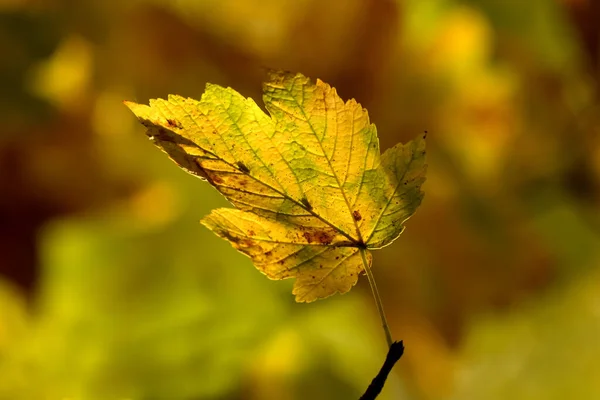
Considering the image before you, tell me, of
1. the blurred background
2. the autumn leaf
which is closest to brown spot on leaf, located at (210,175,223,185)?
the autumn leaf

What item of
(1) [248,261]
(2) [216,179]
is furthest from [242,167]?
(1) [248,261]

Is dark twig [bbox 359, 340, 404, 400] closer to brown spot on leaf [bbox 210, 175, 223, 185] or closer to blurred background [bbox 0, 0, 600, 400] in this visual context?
brown spot on leaf [bbox 210, 175, 223, 185]

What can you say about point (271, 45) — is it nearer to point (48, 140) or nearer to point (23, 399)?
point (48, 140)

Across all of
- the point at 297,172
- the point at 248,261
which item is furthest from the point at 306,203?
the point at 248,261

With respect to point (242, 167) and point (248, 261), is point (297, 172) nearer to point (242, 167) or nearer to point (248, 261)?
point (242, 167)

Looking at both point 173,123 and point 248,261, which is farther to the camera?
point 248,261

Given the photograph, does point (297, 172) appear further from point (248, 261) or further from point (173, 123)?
point (248, 261)

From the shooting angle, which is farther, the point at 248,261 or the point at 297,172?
the point at 248,261

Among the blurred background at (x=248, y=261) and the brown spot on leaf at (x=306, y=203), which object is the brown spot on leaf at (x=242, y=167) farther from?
the blurred background at (x=248, y=261)
